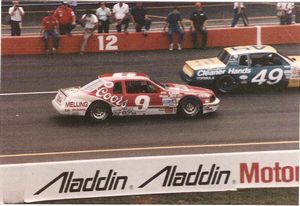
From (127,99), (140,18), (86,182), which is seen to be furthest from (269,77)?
(86,182)

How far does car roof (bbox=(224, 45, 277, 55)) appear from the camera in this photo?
14483 millimetres

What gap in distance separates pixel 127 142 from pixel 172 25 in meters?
4.50

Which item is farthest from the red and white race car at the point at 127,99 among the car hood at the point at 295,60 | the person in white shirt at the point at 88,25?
the car hood at the point at 295,60

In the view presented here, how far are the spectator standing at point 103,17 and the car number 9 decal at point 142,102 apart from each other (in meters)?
1.80

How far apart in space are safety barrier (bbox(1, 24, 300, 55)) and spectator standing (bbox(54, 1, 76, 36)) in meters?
0.24

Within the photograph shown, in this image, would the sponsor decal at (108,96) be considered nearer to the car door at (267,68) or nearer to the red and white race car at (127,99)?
the red and white race car at (127,99)

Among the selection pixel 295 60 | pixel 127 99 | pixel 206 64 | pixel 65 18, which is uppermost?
pixel 65 18

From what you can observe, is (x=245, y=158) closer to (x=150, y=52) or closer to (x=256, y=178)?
(x=256, y=178)

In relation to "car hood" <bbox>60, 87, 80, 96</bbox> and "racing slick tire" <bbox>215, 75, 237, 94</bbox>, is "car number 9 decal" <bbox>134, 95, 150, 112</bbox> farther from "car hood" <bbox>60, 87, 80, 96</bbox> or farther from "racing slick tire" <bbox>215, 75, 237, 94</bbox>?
"racing slick tire" <bbox>215, 75, 237, 94</bbox>

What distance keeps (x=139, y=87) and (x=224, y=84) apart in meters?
2.12

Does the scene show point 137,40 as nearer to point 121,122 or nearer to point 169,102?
point 169,102

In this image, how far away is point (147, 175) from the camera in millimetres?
10859

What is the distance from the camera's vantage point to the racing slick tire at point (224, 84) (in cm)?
1448

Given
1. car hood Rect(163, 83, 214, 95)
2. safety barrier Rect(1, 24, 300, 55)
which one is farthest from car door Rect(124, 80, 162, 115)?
safety barrier Rect(1, 24, 300, 55)
